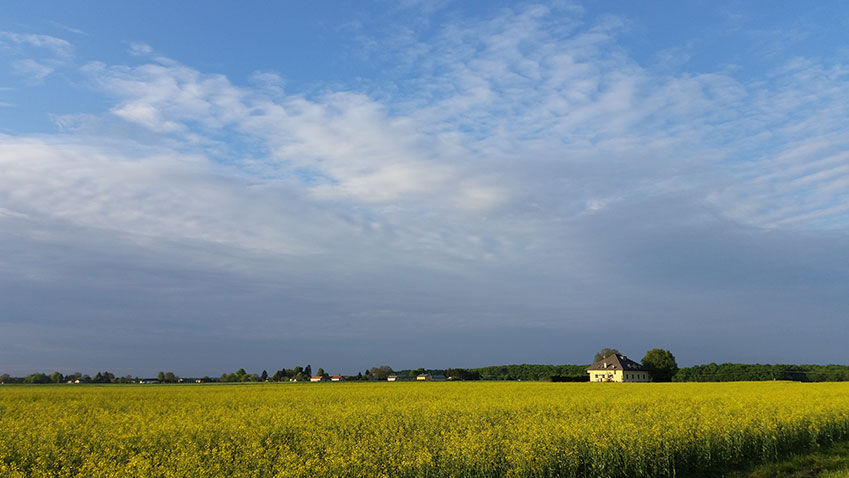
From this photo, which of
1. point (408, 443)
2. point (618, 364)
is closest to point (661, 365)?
point (618, 364)

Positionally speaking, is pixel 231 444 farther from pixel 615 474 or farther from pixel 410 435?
pixel 615 474

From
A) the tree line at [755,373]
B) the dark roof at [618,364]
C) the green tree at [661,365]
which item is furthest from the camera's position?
the green tree at [661,365]

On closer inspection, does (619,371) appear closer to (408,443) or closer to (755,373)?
(755,373)

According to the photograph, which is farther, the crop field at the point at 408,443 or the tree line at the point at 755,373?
the tree line at the point at 755,373

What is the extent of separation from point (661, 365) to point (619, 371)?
11416 millimetres

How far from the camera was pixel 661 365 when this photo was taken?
110m

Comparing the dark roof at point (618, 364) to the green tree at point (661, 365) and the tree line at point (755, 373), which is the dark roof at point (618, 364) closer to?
the green tree at point (661, 365)

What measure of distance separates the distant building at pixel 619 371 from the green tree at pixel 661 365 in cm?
172

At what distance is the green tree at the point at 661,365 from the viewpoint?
361ft

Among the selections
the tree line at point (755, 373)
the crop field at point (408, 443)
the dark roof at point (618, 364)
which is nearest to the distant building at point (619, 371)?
the dark roof at point (618, 364)

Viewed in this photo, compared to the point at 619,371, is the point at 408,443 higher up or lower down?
higher up

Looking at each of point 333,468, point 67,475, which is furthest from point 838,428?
point 67,475

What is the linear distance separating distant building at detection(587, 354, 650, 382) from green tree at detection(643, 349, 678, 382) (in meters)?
1.72

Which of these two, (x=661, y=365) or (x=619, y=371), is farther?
(x=661, y=365)
